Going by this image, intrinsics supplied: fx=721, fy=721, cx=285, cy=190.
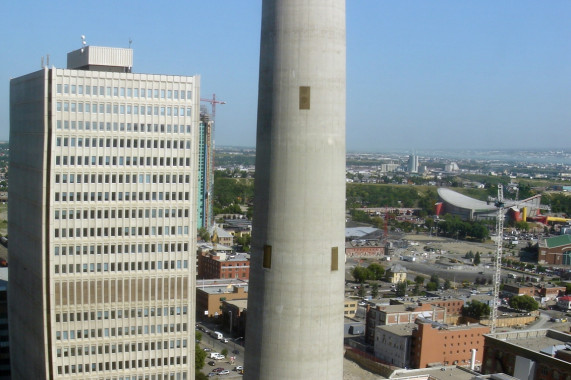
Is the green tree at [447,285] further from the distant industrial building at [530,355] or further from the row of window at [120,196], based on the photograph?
the row of window at [120,196]

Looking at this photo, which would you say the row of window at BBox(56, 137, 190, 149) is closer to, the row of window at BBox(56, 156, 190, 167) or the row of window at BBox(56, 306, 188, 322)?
the row of window at BBox(56, 156, 190, 167)

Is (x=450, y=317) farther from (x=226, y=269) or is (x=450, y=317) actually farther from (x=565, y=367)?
(x=565, y=367)

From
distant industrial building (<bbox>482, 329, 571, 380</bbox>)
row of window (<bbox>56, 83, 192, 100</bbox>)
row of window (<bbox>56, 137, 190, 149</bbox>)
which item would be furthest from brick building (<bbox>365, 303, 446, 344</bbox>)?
row of window (<bbox>56, 83, 192, 100</bbox>)

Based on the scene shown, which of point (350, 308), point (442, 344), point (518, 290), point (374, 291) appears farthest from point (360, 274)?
point (442, 344)

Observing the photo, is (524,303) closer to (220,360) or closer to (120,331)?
(220,360)

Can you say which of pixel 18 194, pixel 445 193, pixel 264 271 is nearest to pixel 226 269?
pixel 18 194

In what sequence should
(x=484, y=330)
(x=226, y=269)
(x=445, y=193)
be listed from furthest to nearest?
(x=445, y=193) < (x=226, y=269) < (x=484, y=330)
